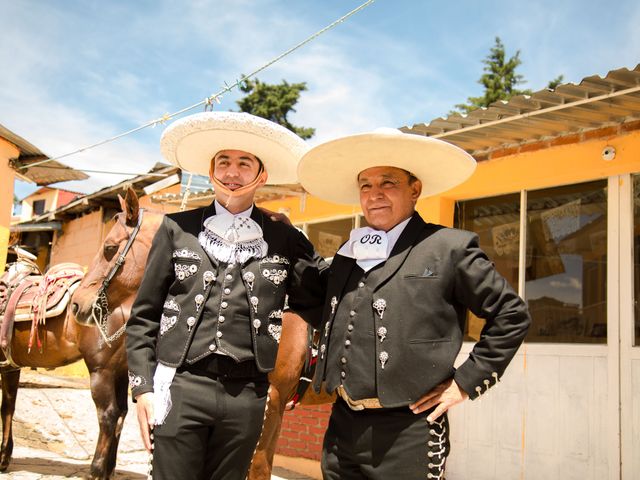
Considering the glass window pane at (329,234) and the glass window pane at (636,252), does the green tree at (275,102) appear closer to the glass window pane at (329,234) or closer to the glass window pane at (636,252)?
the glass window pane at (329,234)

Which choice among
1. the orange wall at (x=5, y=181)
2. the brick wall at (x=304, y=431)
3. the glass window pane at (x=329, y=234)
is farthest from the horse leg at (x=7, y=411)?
the orange wall at (x=5, y=181)

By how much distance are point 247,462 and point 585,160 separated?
14.5ft

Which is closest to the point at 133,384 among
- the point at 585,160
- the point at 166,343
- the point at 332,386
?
the point at 166,343

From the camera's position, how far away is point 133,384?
8.04 ft

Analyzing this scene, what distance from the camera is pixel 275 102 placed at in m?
24.7

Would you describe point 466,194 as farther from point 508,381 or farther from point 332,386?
point 332,386

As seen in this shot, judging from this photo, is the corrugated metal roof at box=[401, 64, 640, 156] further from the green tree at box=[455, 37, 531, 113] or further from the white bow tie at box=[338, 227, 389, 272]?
the green tree at box=[455, 37, 531, 113]

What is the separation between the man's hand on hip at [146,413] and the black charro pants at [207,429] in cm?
5

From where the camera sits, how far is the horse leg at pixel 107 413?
17.0 feet

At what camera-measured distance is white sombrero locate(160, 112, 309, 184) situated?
2.74 meters

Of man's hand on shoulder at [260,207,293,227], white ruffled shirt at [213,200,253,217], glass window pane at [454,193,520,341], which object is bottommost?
white ruffled shirt at [213,200,253,217]

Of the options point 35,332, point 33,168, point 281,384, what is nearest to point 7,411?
point 35,332

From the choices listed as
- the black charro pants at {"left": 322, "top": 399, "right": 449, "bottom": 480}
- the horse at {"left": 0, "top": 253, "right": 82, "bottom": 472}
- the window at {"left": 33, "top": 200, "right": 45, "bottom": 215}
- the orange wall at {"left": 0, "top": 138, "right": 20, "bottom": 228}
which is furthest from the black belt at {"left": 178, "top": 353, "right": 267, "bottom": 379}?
the window at {"left": 33, "top": 200, "right": 45, "bottom": 215}

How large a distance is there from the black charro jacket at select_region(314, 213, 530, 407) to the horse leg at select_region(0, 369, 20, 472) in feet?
16.9
